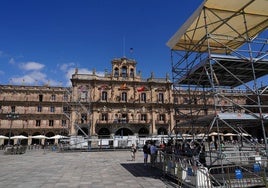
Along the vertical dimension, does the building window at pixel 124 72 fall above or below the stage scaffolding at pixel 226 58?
above

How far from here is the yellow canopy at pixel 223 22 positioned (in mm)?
9000

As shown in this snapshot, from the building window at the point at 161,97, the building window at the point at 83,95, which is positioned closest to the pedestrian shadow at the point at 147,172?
the building window at the point at 83,95

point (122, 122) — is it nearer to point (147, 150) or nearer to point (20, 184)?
point (147, 150)

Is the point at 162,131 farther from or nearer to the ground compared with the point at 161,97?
nearer to the ground

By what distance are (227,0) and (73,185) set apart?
30.6 feet

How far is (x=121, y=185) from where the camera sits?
8.91m

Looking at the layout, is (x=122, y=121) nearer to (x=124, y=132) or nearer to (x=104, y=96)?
(x=124, y=132)

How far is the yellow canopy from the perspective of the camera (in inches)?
354

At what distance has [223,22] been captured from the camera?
9.35 meters

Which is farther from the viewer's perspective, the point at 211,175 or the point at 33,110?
the point at 33,110

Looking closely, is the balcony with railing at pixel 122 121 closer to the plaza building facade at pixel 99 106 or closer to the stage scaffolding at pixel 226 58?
the plaza building facade at pixel 99 106

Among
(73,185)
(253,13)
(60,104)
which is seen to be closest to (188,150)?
(73,185)

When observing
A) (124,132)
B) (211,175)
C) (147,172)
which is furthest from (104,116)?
(211,175)

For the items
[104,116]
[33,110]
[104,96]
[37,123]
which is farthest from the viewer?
[33,110]
